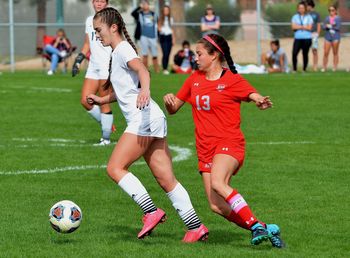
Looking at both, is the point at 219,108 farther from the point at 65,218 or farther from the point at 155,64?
the point at 155,64

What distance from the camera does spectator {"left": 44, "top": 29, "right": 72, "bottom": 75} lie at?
36.0 m

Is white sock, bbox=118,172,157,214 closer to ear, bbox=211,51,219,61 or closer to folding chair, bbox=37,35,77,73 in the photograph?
ear, bbox=211,51,219,61

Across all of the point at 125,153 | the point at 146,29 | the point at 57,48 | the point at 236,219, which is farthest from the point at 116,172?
the point at 57,48

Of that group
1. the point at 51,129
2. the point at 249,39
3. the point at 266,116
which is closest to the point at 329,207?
the point at 51,129

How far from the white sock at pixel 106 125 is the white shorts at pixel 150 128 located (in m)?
7.01

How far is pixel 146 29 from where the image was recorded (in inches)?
1328

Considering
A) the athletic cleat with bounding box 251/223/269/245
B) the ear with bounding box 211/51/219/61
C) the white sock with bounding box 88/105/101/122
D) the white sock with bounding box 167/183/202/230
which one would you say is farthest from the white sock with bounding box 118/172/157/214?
the white sock with bounding box 88/105/101/122

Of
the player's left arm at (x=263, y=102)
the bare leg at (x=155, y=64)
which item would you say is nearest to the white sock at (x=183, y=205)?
the player's left arm at (x=263, y=102)

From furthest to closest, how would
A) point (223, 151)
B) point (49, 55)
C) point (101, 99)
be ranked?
point (49, 55), point (101, 99), point (223, 151)

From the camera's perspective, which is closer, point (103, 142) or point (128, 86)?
point (128, 86)

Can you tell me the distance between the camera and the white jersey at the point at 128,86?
8.74 metres

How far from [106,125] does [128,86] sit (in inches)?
274

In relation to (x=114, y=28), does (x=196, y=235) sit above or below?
below

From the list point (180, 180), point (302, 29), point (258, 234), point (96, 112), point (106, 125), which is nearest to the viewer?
point (258, 234)
